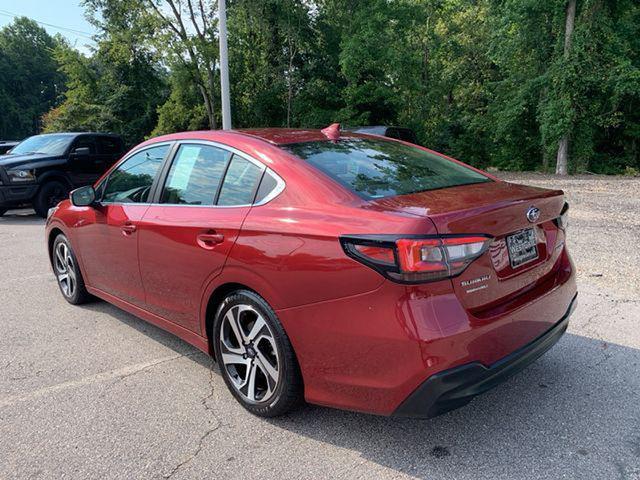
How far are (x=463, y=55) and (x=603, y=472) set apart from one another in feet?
87.3

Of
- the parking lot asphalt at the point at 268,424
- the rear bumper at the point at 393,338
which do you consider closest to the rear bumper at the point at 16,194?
the parking lot asphalt at the point at 268,424

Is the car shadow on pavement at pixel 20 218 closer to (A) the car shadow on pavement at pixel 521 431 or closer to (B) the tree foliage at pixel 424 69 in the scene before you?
(A) the car shadow on pavement at pixel 521 431

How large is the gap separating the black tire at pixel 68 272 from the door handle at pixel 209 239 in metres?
2.20

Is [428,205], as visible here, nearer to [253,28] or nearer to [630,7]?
[630,7]

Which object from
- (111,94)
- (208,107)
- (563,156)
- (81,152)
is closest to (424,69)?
(563,156)

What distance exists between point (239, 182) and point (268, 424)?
141 centimetres

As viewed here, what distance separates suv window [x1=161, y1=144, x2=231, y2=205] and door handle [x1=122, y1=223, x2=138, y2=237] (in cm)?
33

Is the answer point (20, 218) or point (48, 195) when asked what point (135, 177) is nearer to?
point (48, 195)

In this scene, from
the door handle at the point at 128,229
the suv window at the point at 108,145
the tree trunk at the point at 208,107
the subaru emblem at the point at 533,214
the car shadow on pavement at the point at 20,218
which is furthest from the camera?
the tree trunk at the point at 208,107

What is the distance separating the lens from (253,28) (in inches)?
922

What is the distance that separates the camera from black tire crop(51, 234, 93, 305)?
4711 mm

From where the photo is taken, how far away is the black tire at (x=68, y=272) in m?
4.71

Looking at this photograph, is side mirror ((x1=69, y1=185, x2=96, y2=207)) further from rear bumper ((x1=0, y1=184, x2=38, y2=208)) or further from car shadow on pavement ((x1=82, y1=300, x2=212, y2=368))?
rear bumper ((x1=0, y1=184, x2=38, y2=208))

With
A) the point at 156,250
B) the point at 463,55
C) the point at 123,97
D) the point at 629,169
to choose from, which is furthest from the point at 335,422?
the point at 123,97
